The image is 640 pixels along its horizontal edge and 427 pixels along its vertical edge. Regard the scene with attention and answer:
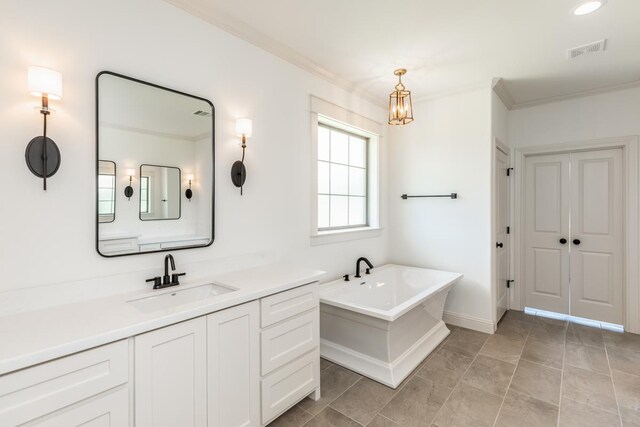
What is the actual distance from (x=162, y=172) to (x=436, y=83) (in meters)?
2.78

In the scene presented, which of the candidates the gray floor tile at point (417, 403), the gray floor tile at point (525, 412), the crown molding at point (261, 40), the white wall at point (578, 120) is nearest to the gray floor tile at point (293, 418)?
the gray floor tile at point (417, 403)

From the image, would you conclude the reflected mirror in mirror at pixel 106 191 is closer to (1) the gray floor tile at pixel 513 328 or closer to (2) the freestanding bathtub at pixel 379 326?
(2) the freestanding bathtub at pixel 379 326

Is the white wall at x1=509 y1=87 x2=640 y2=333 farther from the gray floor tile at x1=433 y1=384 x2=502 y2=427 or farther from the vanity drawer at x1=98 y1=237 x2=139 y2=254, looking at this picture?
the vanity drawer at x1=98 y1=237 x2=139 y2=254

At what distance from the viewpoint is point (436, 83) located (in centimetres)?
319

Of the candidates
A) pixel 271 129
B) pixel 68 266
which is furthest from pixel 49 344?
pixel 271 129

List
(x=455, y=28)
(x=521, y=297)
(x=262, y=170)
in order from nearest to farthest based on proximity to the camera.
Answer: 1. (x=455, y=28)
2. (x=262, y=170)
3. (x=521, y=297)

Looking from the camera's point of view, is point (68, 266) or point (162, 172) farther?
point (162, 172)

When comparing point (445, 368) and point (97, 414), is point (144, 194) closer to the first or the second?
point (97, 414)

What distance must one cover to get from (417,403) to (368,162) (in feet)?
8.64

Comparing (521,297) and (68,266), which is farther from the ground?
(68,266)

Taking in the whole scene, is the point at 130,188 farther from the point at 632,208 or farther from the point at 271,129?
the point at 632,208

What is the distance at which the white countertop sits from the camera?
3.33ft

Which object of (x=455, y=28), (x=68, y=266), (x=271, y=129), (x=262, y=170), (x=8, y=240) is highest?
(x=455, y=28)

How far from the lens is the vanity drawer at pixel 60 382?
96 cm
